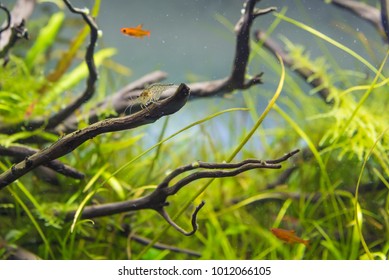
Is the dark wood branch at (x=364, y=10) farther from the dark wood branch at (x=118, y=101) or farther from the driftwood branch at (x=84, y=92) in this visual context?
the driftwood branch at (x=84, y=92)

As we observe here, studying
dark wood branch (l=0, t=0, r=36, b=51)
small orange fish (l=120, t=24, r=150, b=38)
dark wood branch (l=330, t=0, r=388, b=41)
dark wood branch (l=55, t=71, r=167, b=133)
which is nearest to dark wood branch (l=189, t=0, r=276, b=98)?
dark wood branch (l=55, t=71, r=167, b=133)

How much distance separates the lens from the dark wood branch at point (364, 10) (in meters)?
2.32

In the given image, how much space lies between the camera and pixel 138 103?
5.07 ft

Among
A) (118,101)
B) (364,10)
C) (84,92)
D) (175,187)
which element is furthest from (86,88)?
(364,10)

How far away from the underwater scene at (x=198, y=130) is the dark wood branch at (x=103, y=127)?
0.03 m

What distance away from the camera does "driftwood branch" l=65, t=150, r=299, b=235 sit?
1494 mm

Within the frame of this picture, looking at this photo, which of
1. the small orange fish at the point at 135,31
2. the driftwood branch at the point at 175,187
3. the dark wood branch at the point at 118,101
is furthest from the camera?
the dark wood branch at the point at 118,101

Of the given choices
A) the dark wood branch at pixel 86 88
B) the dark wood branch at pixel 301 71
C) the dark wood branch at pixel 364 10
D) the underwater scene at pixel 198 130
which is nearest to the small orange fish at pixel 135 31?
the underwater scene at pixel 198 130

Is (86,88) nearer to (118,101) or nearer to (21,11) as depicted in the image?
(118,101)

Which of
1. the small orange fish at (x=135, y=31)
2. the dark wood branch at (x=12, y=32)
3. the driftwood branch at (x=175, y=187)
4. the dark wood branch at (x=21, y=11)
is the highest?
the dark wood branch at (x=21, y=11)

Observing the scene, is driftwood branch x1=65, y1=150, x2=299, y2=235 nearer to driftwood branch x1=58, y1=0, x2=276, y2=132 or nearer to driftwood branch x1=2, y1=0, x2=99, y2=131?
driftwood branch x1=58, y1=0, x2=276, y2=132

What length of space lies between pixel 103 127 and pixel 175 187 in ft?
1.35

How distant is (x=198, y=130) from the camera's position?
2.68m

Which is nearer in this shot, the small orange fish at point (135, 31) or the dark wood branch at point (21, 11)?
the small orange fish at point (135, 31)
